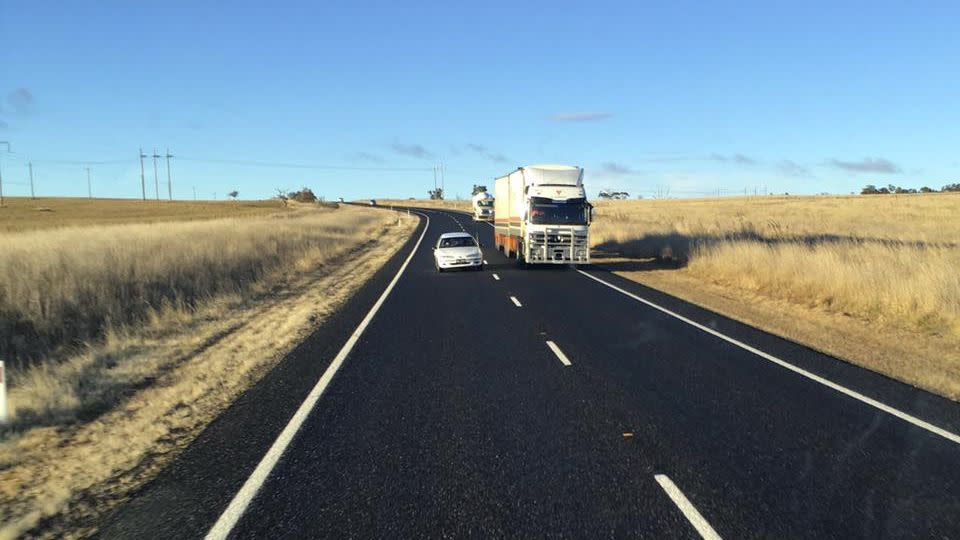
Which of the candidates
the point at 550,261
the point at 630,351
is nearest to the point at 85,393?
the point at 630,351

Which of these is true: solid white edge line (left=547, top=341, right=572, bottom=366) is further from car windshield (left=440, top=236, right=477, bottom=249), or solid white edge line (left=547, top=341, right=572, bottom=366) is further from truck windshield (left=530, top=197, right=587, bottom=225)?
car windshield (left=440, top=236, right=477, bottom=249)

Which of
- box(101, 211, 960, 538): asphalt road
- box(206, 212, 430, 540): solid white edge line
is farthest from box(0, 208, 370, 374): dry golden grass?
box(206, 212, 430, 540): solid white edge line

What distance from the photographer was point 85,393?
26.8 feet

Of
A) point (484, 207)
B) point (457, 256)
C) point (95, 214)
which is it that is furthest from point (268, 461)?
point (95, 214)

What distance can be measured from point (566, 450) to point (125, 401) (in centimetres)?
529

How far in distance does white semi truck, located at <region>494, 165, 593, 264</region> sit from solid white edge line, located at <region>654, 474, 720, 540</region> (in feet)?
64.2

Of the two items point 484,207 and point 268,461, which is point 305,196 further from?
point 268,461

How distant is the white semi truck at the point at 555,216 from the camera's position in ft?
81.7

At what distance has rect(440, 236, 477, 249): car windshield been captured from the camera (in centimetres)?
2612

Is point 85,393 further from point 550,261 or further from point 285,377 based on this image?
point 550,261

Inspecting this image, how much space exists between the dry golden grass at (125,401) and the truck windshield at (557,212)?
10.5 metres

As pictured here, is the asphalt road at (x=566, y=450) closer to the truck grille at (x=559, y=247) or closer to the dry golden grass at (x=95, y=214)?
the truck grille at (x=559, y=247)

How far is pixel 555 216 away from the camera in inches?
982

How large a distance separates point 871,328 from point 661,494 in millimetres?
10209
